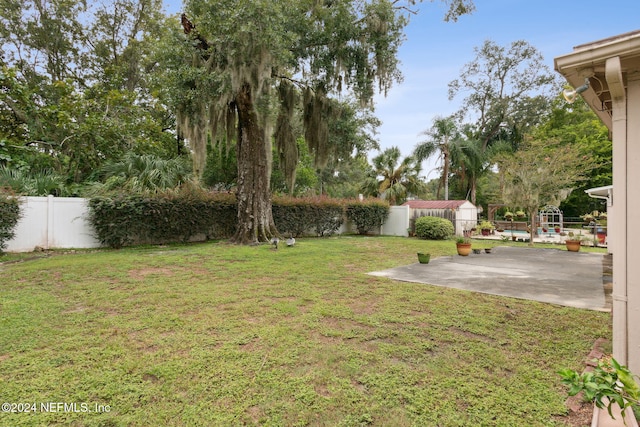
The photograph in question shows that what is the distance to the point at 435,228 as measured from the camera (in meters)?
13.7

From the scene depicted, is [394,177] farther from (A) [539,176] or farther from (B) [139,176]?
(B) [139,176]

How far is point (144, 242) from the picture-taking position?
958cm

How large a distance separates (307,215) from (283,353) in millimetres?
10940

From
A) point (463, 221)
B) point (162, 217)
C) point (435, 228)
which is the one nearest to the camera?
point (162, 217)

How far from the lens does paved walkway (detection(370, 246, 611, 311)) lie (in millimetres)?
4570

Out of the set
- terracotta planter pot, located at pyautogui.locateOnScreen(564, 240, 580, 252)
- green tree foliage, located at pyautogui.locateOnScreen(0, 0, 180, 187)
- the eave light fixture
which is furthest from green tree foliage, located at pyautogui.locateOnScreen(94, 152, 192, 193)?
terracotta planter pot, located at pyautogui.locateOnScreen(564, 240, 580, 252)

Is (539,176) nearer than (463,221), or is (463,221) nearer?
(539,176)

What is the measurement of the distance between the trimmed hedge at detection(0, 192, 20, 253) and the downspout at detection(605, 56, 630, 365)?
427 inches

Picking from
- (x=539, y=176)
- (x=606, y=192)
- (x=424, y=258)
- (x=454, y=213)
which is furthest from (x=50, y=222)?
(x=539, y=176)

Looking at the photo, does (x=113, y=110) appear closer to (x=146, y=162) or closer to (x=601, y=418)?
(x=146, y=162)

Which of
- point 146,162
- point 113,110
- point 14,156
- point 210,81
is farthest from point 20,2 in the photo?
point 210,81

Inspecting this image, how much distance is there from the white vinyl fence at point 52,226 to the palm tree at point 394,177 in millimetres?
16112

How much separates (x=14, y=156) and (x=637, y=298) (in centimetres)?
1378

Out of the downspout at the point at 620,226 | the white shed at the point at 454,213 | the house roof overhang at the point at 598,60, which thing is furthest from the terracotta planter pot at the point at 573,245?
the downspout at the point at 620,226
